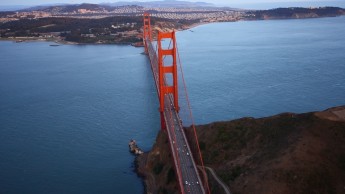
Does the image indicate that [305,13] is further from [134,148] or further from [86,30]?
[134,148]

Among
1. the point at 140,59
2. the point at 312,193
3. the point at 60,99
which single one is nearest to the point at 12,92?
the point at 60,99

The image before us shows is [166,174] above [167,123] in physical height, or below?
below

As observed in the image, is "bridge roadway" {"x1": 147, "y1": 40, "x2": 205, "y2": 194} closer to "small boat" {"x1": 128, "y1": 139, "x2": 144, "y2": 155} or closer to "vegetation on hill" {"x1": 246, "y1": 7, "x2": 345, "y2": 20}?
"small boat" {"x1": 128, "y1": 139, "x2": 144, "y2": 155}

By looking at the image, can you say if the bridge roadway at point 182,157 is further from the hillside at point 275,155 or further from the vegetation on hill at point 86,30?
the vegetation on hill at point 86,30

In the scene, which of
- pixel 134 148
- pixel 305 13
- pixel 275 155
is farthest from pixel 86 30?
pixel 275 155

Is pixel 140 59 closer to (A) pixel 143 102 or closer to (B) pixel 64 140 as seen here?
(A) pixel 143 102

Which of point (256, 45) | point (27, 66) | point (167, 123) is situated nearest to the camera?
point (167, 123)

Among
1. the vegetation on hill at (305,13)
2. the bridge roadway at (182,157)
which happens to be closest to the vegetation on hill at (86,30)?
the vegetation on hill at (305,13)
